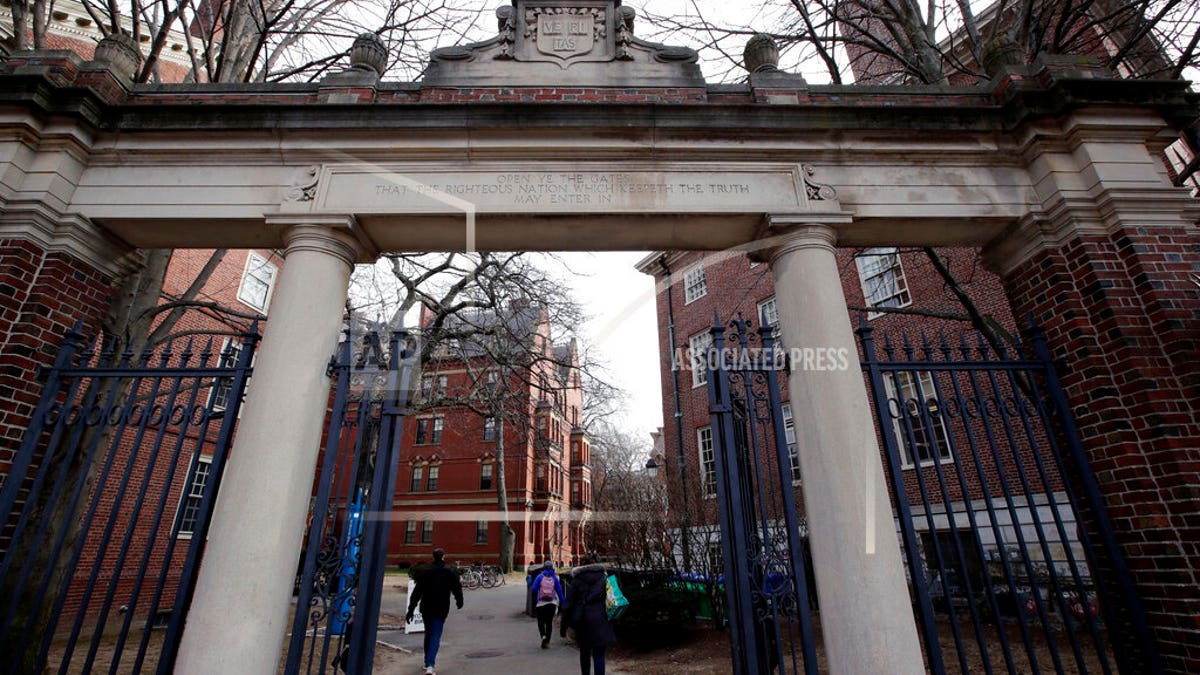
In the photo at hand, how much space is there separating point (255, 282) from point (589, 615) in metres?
16.4

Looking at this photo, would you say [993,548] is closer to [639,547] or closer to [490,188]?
[639,547]

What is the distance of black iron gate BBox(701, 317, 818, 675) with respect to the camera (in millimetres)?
3799

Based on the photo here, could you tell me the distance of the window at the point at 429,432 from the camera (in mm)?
38562

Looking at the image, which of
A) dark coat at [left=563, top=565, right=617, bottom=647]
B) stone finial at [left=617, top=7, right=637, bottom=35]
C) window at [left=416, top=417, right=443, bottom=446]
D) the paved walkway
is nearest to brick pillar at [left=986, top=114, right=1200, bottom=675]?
stone finial at [left=617, top=7, right=637, bottom=35]

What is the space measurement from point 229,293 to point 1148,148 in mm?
20152

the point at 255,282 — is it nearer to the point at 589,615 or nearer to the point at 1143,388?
the point at 589,615

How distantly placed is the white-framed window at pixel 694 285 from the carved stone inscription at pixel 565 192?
18133 millimetres

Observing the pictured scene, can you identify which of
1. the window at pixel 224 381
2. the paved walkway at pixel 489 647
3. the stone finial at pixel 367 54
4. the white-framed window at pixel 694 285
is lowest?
the paved walkway at pixel 489 647

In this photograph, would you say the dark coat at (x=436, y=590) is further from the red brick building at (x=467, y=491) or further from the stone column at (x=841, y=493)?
the red brick building at (x=467, y=491)

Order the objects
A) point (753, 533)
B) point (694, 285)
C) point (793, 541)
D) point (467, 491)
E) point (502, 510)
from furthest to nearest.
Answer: point (467, 491) → point (502, 510) → point (694, 285) → point (753, 533) → point (793, 541)

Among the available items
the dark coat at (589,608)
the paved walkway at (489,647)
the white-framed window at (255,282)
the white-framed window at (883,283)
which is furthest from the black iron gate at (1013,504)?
the white-framed window at (255,282)

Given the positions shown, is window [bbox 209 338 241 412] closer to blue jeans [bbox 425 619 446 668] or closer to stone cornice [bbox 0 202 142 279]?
stone cornice [bbox 0 202 142 279]

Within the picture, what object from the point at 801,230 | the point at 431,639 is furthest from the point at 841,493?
the point at 431,639

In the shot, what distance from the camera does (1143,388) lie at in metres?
4.10
